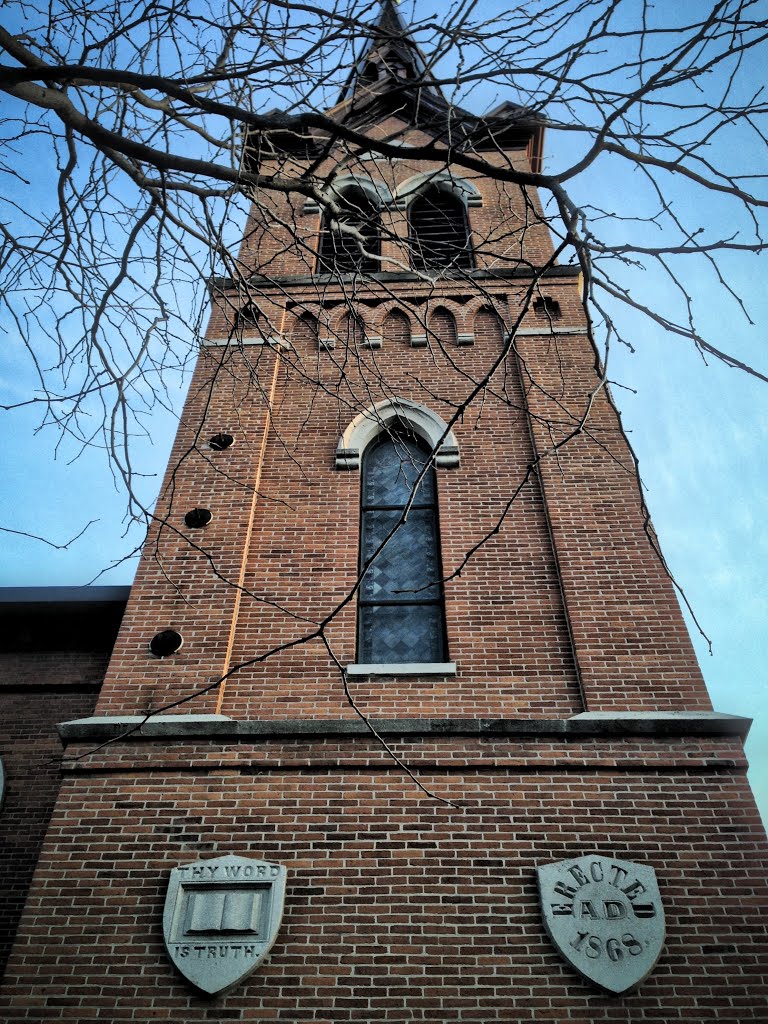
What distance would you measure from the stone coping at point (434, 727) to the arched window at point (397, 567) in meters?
0.93

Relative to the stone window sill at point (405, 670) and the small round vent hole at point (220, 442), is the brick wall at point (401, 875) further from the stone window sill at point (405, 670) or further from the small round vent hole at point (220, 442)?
the small round vent hole at point (220, 442)

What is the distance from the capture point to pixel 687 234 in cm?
424

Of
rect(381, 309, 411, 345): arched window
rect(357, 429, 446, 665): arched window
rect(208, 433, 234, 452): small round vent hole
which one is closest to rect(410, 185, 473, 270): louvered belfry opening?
rect(381, 309, 411, 345): arched window

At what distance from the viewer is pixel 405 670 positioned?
21.5 feet

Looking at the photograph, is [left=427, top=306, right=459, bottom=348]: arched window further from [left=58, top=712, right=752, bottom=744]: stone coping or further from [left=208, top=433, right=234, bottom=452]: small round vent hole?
[left=58, top=712, right=752, bottom=744]: stone coping

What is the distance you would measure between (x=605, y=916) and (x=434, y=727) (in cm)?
163

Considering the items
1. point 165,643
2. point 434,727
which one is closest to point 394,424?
point 165,643

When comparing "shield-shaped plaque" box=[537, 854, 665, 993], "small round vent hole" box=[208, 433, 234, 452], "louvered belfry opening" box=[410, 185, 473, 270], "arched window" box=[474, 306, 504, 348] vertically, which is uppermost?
"louvered belfry opening" box=[410, 185, 473, 270]

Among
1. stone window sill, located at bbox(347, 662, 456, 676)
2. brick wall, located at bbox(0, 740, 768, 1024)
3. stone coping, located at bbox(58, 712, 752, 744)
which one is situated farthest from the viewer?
stone window sill, located at bbox(347, 662, 456, 676)

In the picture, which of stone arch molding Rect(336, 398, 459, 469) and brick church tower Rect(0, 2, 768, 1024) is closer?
brick church tower Rect(0, 2, 768, 1024)

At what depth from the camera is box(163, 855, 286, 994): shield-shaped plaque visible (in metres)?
4.98

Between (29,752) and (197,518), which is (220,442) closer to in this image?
(197,518)

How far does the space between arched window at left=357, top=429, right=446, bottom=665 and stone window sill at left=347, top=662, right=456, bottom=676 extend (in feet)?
0.85

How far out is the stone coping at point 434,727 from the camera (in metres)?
5.91
